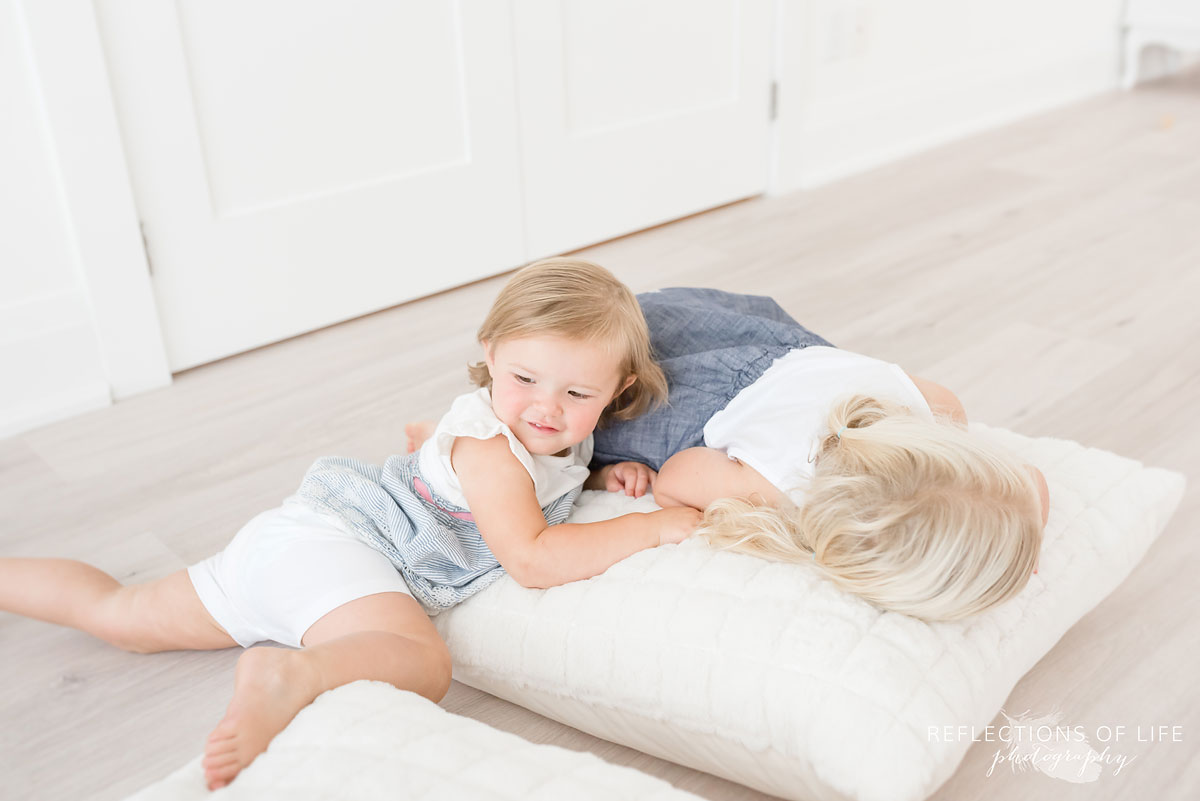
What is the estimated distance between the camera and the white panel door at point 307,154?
5.43 ft

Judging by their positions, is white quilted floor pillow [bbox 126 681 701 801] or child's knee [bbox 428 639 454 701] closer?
white quilted floor pillow [bbox 126 681 701 801]

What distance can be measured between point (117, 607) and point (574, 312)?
1.93 ft

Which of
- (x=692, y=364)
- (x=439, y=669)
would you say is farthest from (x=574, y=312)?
(x=439, y=669)

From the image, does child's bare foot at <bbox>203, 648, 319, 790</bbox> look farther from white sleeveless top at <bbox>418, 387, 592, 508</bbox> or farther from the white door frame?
the white door frame

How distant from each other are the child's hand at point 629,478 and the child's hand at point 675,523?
0.12 m

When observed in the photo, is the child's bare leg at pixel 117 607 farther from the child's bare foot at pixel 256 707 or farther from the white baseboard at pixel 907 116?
the white baseboard at pixel 907 116

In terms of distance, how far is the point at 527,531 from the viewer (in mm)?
1082

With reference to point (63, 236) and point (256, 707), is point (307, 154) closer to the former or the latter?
point (63, 236)

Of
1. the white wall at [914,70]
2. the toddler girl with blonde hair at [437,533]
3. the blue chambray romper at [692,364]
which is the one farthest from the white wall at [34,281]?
the white wall at [914,70]

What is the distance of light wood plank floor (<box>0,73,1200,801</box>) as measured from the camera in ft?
3.55

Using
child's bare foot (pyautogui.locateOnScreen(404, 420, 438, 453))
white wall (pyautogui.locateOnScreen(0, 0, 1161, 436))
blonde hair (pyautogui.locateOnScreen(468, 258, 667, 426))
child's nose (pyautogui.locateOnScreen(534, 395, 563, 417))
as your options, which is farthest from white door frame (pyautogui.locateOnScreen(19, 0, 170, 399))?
child's nose (pyautogui.locateOnScreen(534, 395, 563, 417))

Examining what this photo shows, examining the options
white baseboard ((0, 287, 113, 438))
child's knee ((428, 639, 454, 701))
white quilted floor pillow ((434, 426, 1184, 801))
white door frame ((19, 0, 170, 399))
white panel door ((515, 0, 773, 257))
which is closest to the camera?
white quilted floor pillow ((434, 426, 1184, 801))

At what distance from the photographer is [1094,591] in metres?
1.10

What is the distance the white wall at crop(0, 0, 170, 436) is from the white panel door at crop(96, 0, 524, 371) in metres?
0.04
